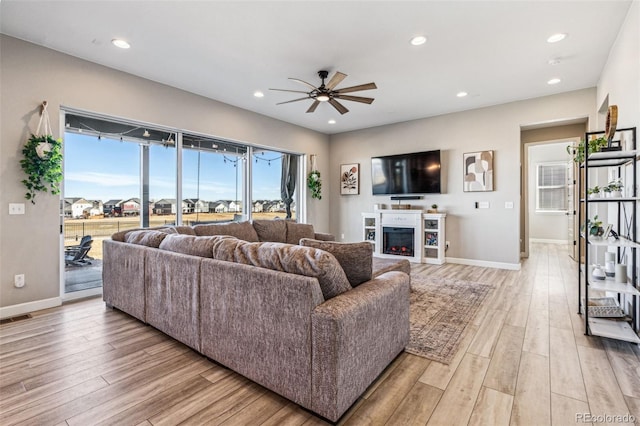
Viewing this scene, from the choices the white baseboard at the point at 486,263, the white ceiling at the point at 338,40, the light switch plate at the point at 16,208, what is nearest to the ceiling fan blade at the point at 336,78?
the white ceiling at the point at 338,40

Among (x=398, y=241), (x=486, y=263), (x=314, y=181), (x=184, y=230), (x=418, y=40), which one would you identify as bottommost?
(x=486, y=263)

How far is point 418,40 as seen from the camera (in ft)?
10.3

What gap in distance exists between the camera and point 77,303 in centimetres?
351

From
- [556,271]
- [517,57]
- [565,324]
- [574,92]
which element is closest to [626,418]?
[565,324]

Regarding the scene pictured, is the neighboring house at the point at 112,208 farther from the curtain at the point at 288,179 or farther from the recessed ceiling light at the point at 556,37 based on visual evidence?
the recessed ceiling light at the point at 556,37

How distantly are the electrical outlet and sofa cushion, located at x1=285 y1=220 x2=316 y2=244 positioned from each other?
323cm

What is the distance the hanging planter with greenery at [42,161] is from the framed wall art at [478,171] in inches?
241

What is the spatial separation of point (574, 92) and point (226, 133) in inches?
224

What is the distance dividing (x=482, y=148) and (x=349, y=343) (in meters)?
5.15

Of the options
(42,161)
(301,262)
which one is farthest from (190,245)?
(42,161)

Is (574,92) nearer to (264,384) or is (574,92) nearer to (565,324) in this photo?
(565,324)

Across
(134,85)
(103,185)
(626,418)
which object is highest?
(134,85)

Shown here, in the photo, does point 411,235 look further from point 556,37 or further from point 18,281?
point 18,281

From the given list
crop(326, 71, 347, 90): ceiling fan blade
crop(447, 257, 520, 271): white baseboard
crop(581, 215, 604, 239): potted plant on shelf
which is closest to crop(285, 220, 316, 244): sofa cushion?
crop(326, 71, 347, 90): ceiling fan blade
